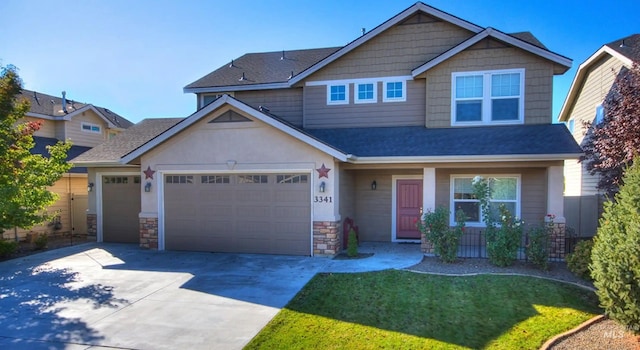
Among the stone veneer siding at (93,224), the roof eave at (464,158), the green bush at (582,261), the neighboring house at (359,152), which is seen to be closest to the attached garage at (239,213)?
the neighboring house at (359,152)

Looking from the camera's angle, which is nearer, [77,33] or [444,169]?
[444,169]

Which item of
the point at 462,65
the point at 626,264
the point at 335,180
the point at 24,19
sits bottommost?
the point at 626,264

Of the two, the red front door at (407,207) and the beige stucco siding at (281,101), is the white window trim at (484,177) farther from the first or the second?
the beige stucco siding at (281,101)

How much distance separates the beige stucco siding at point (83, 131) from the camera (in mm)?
19562

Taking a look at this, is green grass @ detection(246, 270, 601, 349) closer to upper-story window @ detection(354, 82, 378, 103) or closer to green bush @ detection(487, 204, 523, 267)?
green bush @ detection(487, 204, 523, 267)

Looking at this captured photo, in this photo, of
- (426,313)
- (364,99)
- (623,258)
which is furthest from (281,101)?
(623,258)

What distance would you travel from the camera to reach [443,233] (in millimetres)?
9391

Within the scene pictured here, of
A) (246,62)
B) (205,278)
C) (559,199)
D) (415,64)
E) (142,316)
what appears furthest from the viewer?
(246,62)

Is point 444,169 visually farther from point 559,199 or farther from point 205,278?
point 205,278

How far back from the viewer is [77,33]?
40.7ft

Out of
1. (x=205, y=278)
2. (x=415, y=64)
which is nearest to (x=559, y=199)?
(x=415, y=64)

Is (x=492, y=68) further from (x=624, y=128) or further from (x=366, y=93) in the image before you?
(x=624, y=128)

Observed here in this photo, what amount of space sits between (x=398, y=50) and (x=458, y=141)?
3800mm

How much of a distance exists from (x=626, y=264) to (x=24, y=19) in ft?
49.2
